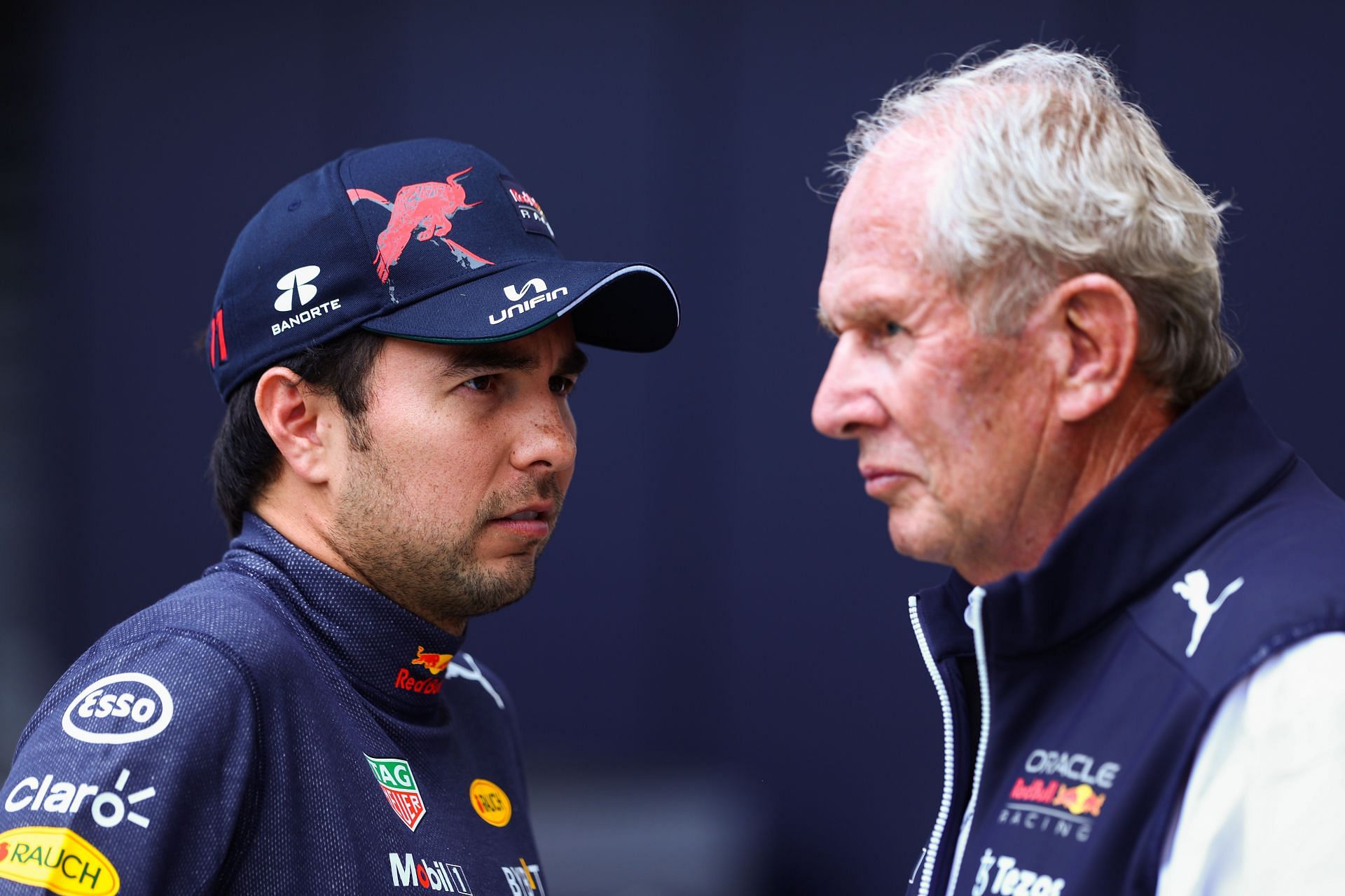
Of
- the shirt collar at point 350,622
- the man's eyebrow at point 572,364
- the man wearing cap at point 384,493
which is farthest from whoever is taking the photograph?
the man's eyebrow at point 572,364

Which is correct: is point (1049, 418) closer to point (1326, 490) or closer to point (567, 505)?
point (1326, 490)

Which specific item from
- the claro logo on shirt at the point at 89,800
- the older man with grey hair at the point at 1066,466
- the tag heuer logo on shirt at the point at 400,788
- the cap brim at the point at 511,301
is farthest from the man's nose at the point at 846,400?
the claro logo on shirt at the point at 89,800

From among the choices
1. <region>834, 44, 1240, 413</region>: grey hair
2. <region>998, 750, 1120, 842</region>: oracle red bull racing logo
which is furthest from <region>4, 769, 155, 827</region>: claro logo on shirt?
<region>834, 44, 1240, 413</region>: grey hair

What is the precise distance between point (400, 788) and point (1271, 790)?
97cm

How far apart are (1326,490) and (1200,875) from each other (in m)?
0.46

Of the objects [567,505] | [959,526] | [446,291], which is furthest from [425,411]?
[567,505]

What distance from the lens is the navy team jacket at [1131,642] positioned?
1113 millimetres

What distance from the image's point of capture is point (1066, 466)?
134 cm

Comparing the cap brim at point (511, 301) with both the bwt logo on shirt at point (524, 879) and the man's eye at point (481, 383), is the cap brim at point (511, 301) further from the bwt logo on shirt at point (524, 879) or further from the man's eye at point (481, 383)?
the bwt logo on shirt at point (524, 879)

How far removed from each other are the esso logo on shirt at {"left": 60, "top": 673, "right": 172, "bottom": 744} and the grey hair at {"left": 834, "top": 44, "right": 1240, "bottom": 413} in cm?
91

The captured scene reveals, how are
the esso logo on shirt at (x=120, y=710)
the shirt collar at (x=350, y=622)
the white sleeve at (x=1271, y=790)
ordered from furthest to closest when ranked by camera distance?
the shirt collar at (x=350, y=622)
the esso logo on shirt at (x=120, y=710)
the white sleeve at (x=1271, y=790)

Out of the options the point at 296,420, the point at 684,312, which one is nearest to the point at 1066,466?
the point at 296,420

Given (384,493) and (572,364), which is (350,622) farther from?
(572,364)

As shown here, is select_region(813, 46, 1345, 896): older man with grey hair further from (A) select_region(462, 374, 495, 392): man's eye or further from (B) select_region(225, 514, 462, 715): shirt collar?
(B) select_region(225, 514, 462, 715): shirt collar
